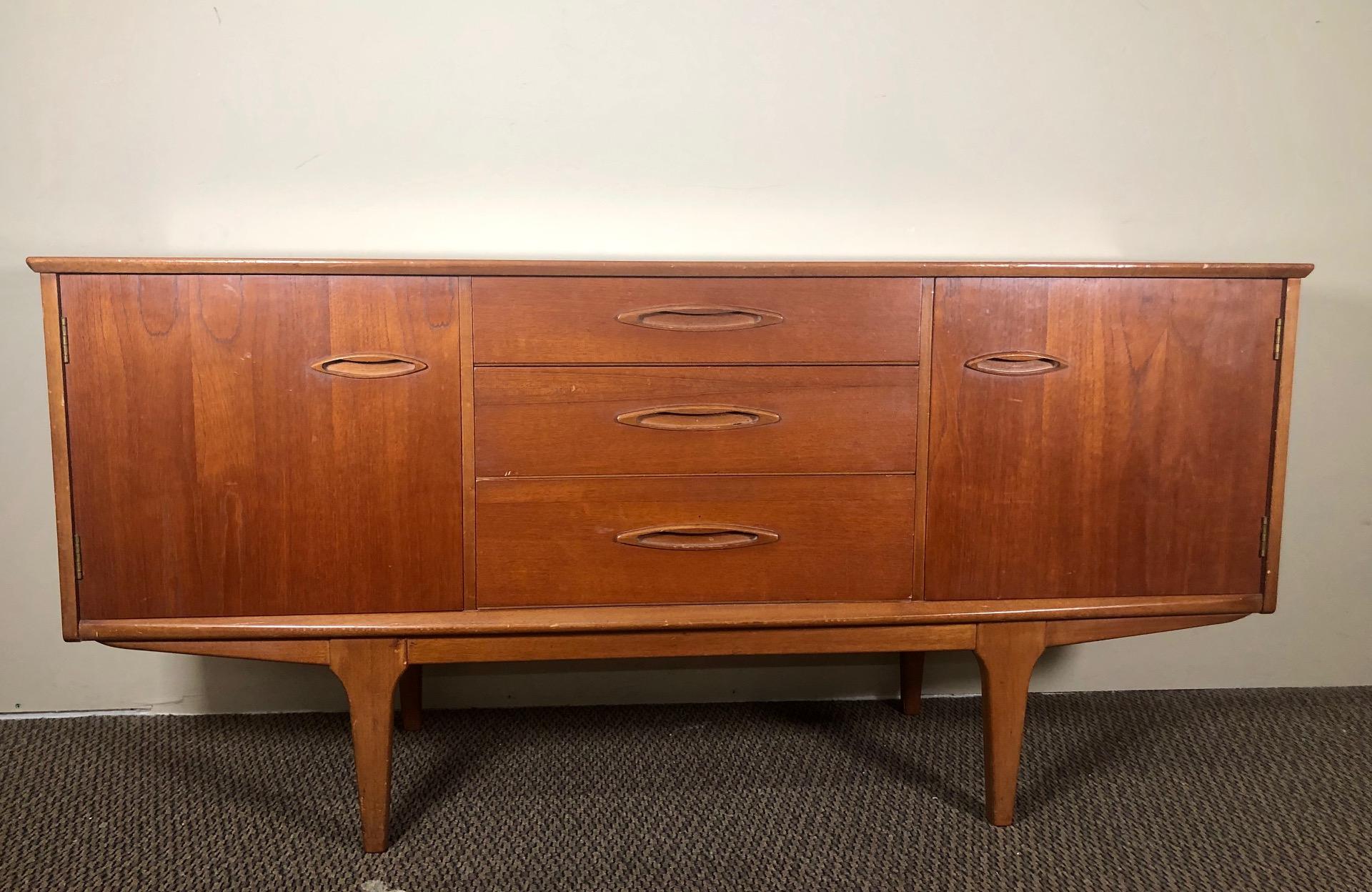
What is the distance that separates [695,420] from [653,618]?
278 millimetres

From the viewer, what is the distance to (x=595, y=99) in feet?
5.37

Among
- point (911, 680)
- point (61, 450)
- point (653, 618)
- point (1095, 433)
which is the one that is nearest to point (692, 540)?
point (653, 618)

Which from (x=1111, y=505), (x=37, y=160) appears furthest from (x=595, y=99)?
(x=1111, y=505)

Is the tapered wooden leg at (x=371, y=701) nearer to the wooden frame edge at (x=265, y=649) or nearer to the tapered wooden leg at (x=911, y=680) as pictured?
the wooden frame edge at (x=265, y=649)

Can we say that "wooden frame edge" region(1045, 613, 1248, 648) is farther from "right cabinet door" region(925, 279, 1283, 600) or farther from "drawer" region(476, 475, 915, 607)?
"drawer" region(476, 475, 915, 607)

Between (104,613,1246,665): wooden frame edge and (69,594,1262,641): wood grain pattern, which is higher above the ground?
(69,594,1262,641): wood grain pattern

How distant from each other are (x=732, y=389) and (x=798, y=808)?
Answer: 652 millimetres

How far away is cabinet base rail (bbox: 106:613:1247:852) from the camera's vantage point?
1253mm

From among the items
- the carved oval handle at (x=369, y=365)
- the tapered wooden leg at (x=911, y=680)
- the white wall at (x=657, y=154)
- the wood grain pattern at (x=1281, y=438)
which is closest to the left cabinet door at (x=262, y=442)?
the carved oval handle at (x=369, y=365)

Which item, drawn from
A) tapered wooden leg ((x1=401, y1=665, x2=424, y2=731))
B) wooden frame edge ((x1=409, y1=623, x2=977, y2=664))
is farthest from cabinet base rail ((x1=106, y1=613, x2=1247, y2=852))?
tapered wooden leg ((x1=401, y1=665, x2=424, y2=731))

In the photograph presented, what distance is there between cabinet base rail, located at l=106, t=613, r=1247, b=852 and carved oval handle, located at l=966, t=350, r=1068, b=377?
1.18 feet

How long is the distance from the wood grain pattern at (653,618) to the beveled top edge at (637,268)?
1.50 ft

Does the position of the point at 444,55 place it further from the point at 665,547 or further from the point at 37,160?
the point at 665,547

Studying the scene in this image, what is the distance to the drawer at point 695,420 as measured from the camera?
1232 mm
